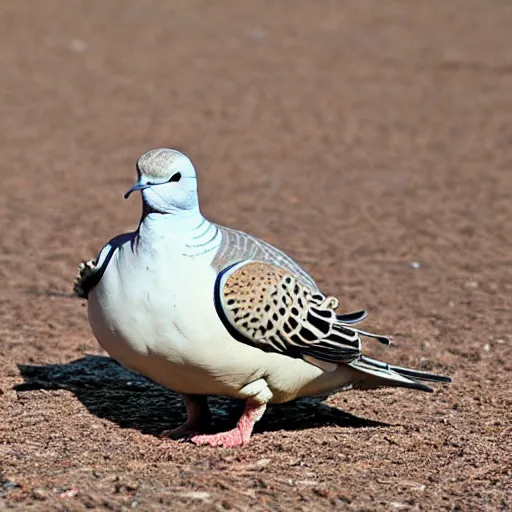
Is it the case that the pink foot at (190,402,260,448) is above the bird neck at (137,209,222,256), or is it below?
below

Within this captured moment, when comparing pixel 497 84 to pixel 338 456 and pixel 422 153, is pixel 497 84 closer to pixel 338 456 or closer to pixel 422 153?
pixel 422 153

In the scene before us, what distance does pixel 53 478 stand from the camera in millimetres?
4633

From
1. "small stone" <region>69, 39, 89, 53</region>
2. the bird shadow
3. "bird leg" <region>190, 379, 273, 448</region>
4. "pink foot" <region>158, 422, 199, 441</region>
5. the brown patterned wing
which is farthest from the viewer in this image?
"small stone" <region>69, 39, 89, 53</region>

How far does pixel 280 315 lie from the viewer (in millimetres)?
4746

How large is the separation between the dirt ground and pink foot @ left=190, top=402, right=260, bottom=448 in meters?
0.06

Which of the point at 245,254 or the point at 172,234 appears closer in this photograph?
the point at 172,234

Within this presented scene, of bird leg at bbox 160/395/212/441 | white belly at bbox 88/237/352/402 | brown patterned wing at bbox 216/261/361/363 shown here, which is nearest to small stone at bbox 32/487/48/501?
white belly at bbox 88/237/352/402

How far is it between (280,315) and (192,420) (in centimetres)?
76

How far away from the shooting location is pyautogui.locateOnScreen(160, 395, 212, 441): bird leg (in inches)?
203

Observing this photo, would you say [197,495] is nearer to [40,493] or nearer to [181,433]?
[40,493]

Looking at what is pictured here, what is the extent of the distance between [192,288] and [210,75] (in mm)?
9025

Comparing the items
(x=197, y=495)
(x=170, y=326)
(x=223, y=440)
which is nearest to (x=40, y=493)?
(x=197, y=495)

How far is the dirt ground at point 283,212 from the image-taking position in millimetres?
4832

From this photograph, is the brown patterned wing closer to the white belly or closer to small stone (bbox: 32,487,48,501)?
the white belly
